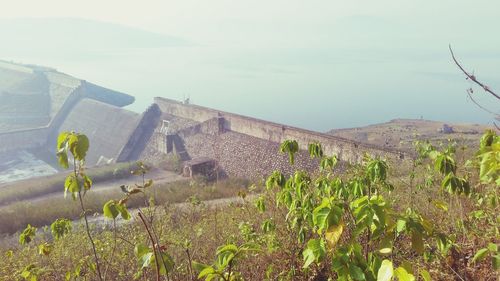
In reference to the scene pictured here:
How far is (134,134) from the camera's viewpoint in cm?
3225

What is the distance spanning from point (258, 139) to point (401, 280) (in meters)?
20.7

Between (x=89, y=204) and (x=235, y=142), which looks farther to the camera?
(x=235, y=142)

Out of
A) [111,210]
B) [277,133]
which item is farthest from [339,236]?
[277,133]

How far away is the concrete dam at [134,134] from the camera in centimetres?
2055

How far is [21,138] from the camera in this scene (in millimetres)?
42625

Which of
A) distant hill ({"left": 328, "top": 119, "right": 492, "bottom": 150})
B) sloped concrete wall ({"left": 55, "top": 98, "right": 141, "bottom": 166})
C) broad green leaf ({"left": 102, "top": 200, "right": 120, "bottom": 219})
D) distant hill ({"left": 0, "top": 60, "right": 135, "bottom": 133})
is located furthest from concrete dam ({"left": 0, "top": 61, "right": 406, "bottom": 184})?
distant hill ({"left": 328, "top": 119, "right": 492, "bottom": 150})

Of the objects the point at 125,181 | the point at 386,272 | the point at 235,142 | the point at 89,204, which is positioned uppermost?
the point at 386,272

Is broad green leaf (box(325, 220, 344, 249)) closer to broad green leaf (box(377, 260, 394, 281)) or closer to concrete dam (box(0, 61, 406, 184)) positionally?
broad green leaf (box(377, 260, 394, 281))

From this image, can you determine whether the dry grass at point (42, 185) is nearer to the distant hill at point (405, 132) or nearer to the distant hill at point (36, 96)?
the distant hill at point (405, 132)

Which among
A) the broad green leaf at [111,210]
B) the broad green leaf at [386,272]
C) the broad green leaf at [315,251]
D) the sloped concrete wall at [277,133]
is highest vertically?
the broad green leaf at [386,272]

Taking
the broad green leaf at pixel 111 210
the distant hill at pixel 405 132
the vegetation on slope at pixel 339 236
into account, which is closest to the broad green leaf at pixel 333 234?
the vegetation on slope at pixel 339 236

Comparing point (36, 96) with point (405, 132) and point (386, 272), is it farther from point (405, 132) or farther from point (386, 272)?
point (386, 272)

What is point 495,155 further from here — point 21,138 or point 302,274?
point 21,138

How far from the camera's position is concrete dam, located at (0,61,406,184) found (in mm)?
20547
